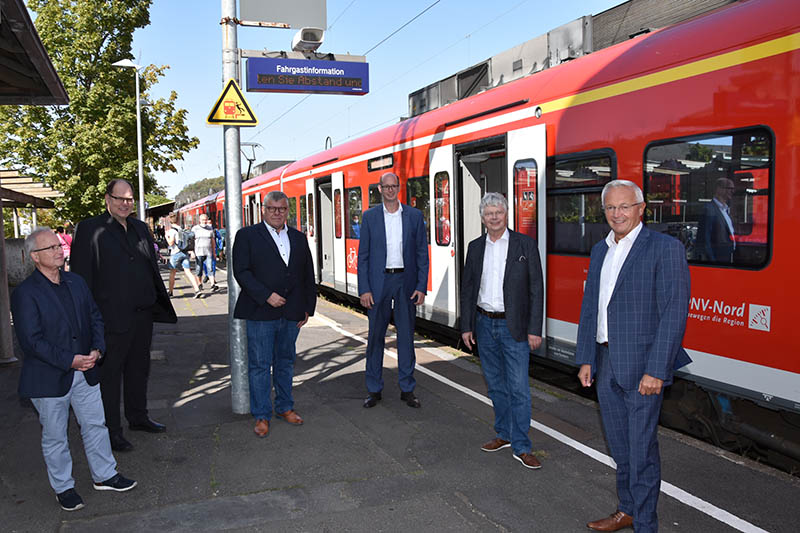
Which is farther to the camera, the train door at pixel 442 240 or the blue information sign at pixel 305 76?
the train door at pixel 442 240

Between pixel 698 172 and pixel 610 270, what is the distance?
5.57 ft

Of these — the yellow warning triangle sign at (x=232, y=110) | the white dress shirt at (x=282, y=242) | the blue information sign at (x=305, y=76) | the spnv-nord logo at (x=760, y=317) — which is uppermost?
the blue information sign at (x=305, y=76)

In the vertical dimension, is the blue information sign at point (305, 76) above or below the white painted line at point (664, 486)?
above

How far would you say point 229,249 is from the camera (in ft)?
17.8

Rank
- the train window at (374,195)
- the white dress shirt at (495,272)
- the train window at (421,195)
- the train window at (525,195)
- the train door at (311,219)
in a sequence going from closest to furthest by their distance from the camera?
1. the white dress shirt at (495,272)
2. the train window at (525,195)
3. the train window at (421,195)
4. the train window at (374,195)
5. the train door at (311,219)

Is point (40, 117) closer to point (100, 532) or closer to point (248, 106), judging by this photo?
point (248, 106)

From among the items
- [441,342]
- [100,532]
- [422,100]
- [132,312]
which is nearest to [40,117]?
[422,100]

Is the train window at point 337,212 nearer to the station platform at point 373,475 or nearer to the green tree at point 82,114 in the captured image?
the station platform at point 373,475

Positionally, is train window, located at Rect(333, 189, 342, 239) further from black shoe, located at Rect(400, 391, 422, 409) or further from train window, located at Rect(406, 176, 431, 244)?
black shoe, located at Rect(400, 391, 422, 409)

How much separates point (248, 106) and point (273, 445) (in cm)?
273

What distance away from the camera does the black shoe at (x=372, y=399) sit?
5.57 meters

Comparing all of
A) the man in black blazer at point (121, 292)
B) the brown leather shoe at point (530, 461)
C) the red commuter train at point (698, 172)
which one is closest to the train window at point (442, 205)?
the red commuter train at point (698, 172)

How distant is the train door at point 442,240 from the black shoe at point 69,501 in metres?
4.97

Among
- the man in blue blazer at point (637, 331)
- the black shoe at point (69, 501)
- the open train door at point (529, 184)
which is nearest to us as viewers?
the man in blue blazer at point (637, 331)
